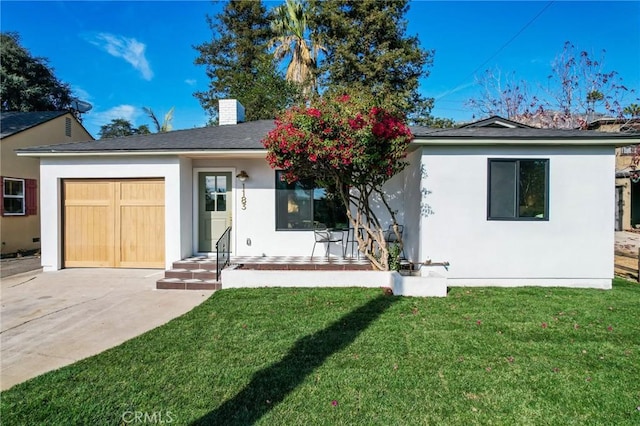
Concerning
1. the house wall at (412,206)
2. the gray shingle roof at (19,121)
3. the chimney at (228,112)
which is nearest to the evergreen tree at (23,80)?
the gray shingle roof at (19,121)

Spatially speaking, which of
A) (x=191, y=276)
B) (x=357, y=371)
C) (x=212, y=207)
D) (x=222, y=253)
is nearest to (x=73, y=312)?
(x=191, y=276)

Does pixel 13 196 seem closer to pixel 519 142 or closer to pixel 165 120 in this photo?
pixel 519 142

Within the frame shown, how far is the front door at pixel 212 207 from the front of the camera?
8453mm

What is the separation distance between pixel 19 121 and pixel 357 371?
50.2 feet

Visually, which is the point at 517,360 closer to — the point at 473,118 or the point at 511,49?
the point at 511,49

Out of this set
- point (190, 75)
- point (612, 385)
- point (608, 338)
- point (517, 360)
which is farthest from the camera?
point (190, 75)

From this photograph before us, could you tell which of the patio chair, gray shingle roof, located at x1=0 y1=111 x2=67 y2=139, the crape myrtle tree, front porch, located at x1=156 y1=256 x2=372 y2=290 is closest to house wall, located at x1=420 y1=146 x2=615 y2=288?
the crape myrtle tree

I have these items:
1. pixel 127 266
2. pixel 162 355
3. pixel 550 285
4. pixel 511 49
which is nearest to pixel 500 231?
pixel 550 285

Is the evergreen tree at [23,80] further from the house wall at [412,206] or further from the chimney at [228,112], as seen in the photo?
the house wall at [412,206]

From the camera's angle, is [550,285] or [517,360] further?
[550,285]

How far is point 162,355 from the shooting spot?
11.7 ft

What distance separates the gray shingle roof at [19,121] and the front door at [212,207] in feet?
24.7

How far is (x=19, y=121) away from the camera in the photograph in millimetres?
12203

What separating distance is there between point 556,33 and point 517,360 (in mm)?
15158
